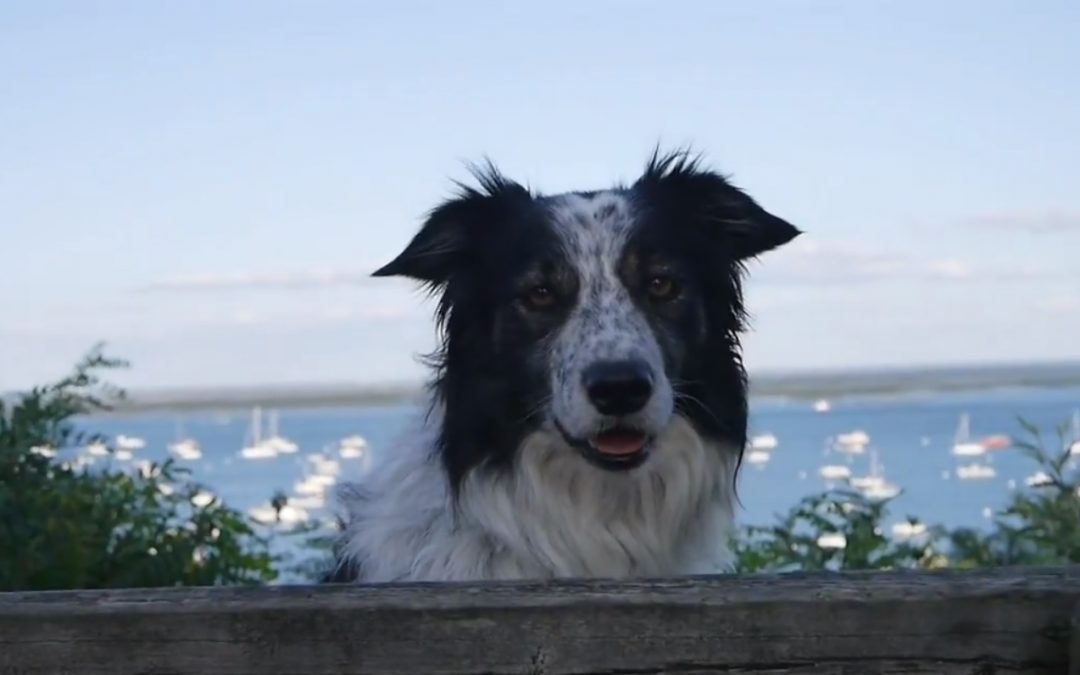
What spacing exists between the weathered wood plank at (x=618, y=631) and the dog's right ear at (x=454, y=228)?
2074 mm

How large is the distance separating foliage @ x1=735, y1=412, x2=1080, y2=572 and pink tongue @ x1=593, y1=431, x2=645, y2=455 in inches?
46.6

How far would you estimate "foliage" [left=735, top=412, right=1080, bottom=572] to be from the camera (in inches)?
176

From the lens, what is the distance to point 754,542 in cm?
495

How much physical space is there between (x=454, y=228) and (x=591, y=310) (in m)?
0.48

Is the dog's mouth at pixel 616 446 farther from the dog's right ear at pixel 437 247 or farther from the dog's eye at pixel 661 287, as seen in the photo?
the dog's right ear at pixel 437 247

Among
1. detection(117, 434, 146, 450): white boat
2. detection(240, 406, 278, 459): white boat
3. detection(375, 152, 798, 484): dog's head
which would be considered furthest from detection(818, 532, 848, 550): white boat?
detection(240, 406, 278, 459): white boat

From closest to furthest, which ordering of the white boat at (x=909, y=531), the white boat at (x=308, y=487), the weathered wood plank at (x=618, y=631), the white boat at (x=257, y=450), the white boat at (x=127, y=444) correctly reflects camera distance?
1. the weathered wood plank at (x=618, y=631)
2. the white boat at (x=909, y=531)
3. the white boat at (x=127, y=444)
4. the white boat at (x=308, y=487)
5. the white boat at (x=257, y=450)

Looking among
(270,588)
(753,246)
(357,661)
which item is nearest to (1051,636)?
(357,661)

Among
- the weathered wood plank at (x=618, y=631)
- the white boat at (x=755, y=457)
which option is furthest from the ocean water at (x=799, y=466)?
the weathered wood plank at (x=618, y=631)

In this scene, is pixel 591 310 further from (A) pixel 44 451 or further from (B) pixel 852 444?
(B) pixel 852 444

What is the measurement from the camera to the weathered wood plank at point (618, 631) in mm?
1602

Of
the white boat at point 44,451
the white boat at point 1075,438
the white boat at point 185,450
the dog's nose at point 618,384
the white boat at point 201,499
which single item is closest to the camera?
the dog's nose at point 618,384

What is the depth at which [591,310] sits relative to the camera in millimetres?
3557

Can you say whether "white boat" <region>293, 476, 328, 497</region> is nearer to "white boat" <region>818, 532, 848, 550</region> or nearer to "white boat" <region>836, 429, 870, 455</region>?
"white boat" <region>818, 532, 848, 550</region>
